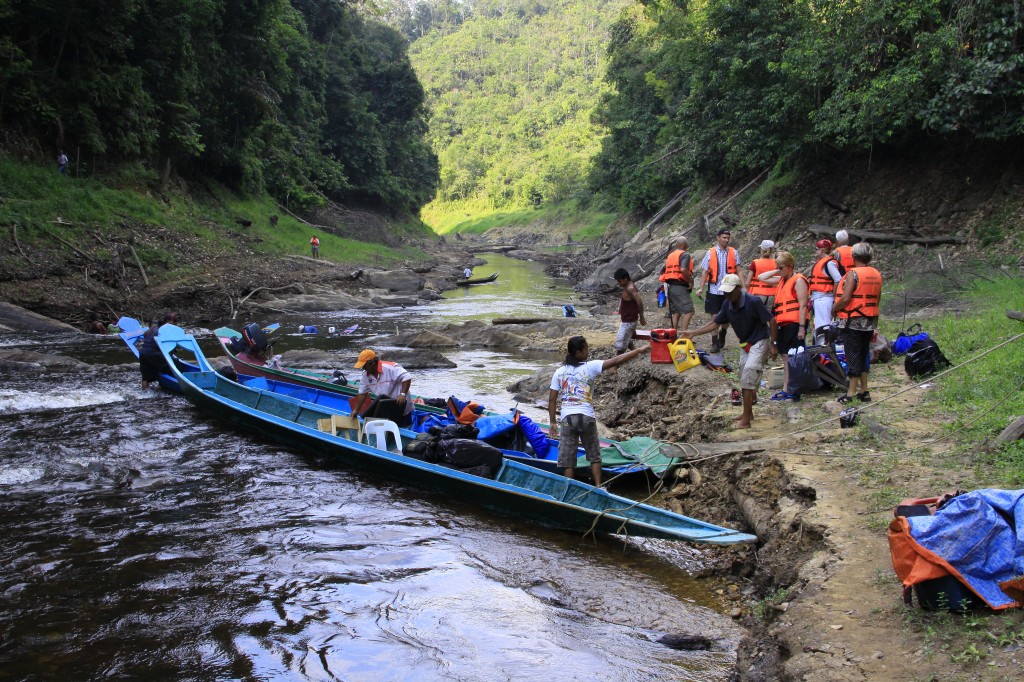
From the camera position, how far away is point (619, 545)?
23.9 feet

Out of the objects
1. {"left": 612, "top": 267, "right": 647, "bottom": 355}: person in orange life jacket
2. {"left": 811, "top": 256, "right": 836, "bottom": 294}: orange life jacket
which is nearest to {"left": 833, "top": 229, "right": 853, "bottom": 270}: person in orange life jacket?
{"left": 811, "top": 256, "right": 836, "bottom": 294}: orange life jacket

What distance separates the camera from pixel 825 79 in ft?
63.5

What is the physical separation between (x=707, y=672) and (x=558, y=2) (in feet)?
536

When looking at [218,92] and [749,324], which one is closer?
[749,324]

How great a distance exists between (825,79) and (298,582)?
18.1 metres

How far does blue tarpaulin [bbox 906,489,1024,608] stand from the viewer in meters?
4.06

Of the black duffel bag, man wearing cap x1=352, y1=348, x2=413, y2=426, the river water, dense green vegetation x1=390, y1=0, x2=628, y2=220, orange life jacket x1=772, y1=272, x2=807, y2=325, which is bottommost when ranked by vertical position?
the river water

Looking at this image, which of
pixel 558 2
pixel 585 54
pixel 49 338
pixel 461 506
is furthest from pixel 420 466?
pixel 558 2

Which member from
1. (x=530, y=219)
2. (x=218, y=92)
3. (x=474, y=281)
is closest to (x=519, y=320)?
(x=474, y=281)

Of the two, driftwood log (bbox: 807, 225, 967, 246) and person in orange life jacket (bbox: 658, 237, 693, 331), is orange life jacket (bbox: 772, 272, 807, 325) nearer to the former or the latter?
person in orange life jacket (bbox: 658, 237, 693, 331)

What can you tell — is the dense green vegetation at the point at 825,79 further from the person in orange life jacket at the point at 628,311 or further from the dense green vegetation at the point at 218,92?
the dense green vegetation at the point at 218,92

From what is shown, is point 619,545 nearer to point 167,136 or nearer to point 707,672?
point 707,672

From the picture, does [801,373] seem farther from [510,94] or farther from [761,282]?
[510,94]

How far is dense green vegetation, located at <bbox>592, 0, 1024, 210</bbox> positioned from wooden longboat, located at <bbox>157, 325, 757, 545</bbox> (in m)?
12.6
